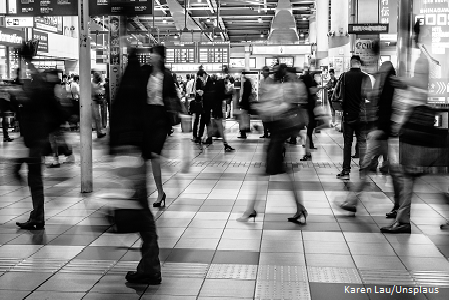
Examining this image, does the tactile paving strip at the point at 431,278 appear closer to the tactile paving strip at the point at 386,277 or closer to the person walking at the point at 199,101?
the tactile paving strip at the point at 386,277

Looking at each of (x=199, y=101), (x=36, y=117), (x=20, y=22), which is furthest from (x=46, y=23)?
(x=36, y=117)

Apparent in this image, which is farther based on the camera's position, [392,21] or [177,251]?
[392,21]

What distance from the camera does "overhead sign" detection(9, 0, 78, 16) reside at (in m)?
8.62

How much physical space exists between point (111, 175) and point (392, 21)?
2301 cm

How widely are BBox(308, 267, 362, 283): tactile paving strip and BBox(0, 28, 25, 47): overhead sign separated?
52.3ft

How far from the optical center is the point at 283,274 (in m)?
4.79

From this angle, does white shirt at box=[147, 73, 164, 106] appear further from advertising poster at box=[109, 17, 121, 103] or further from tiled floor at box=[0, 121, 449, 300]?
advertising poster at box=[109, 17, 121, 103]

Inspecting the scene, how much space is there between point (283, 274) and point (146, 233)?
1.12 metres

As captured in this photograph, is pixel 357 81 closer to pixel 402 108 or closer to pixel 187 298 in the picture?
pixel 402 108

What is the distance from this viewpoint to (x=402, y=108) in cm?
604

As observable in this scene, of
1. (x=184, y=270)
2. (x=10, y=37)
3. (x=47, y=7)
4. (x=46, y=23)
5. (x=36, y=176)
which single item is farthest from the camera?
(x=46, y=23)

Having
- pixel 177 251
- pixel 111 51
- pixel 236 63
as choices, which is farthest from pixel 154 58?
pixel 236 63

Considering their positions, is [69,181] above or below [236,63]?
below

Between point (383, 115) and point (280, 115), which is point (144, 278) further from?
point (383, 115)
